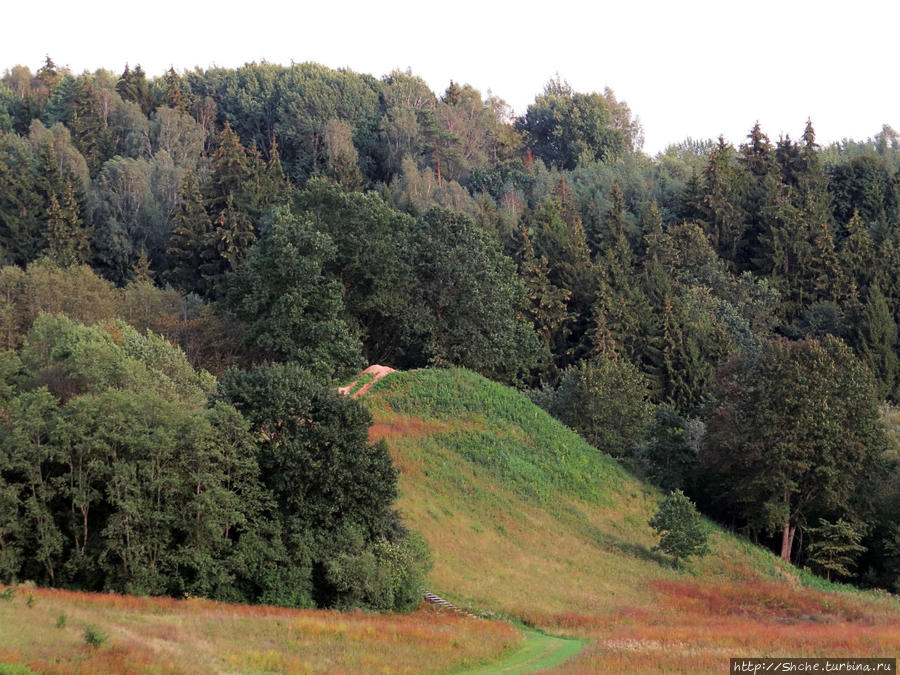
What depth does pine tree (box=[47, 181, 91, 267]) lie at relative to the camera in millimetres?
91188

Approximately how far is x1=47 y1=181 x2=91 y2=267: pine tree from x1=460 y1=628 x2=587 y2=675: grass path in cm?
6773

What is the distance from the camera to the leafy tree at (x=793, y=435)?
5669cm

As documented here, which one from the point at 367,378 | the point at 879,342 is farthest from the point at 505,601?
the point at 879,342

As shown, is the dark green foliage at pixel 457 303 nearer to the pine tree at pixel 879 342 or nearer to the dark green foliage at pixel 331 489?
the pine tree at pixel 879 342

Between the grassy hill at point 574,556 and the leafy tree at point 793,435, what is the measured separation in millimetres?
3597

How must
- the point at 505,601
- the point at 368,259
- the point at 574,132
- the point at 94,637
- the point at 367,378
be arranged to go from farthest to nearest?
the point at 574,132, the point at 368,259, the point at 367,378, the point at 505,601, the point at 94,637

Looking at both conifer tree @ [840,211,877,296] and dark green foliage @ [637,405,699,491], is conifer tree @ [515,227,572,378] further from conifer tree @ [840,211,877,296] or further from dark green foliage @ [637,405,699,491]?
conifer tree @ [840,211,877,296]

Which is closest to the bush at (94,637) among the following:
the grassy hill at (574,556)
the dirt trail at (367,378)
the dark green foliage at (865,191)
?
the grassy hill at (574,556)

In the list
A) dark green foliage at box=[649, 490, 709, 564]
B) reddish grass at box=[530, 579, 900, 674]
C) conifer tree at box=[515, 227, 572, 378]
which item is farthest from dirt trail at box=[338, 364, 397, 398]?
conifer tree at box=[515, 227, 572, 378]

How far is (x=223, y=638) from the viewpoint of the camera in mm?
27922

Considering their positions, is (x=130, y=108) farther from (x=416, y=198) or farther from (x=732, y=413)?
(x=732, y=413)

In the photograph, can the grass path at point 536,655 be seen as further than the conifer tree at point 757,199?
No

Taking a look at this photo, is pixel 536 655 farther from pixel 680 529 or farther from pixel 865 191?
pixel 865 191

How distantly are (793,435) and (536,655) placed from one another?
100ft
